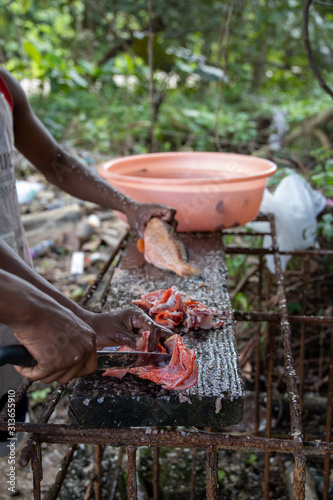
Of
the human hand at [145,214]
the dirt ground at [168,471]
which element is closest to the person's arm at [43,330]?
the human hand at [145,214]

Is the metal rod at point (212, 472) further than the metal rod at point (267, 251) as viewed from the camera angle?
No

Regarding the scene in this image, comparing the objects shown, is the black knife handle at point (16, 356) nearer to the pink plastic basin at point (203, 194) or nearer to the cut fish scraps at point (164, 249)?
the cut fish scraps at point (164, 249)

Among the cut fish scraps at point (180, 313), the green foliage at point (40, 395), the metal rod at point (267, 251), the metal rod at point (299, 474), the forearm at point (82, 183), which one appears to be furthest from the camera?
the green foliage at point (40, 395)

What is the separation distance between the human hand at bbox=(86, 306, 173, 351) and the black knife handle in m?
0.29

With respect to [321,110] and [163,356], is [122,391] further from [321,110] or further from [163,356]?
[321,110]

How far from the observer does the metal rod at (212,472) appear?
1.11 meters

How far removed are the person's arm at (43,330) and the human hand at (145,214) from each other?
3.56 ft

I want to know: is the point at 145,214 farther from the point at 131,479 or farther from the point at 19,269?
the point at 131,479

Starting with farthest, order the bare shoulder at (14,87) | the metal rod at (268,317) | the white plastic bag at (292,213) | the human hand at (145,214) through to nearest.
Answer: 1. the white plastic bag at (292,213)
2. the human hand at (145,214)
3. the bare shoulder at (14,87)
4. the metal rod at (268,317)

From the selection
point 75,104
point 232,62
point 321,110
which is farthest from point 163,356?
point 232,62

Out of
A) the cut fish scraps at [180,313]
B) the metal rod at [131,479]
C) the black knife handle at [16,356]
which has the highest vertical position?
the black knife handle at [16,356]

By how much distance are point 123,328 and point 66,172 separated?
3.76ft

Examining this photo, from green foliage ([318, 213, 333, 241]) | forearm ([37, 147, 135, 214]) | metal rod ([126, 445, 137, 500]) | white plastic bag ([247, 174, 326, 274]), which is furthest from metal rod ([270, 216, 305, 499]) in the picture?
green foliage ([318, 213, 333, 241])

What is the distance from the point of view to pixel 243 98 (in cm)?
983
